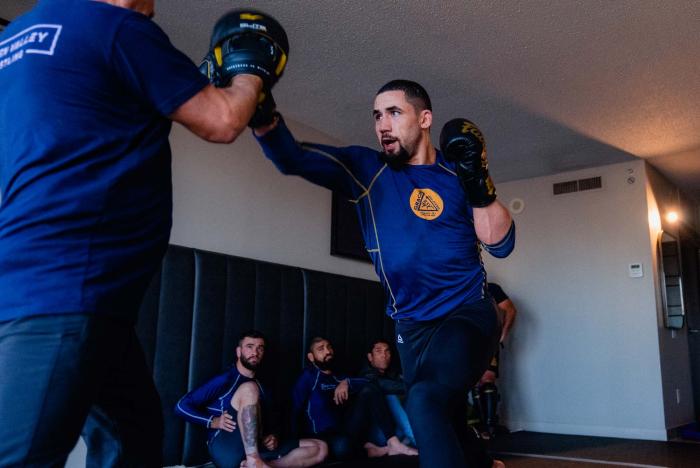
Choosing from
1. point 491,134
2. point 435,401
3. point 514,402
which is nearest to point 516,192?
point 491,134

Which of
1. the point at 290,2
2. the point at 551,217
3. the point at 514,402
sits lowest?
the point at 514,402

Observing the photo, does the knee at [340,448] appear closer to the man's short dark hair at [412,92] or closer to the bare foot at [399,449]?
the bare foot at [399,449]

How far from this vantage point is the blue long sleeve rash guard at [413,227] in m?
1.99

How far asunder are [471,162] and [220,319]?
2.45m

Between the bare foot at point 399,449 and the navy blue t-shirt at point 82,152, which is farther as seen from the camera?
the bare foot at point 399,449

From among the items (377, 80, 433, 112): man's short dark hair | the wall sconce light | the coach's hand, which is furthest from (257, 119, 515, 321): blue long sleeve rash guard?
the wall sconce light

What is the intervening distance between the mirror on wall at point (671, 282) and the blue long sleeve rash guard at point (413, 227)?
4.79 metres

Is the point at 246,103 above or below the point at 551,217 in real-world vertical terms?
below

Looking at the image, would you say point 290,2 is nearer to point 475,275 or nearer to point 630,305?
point 475,275

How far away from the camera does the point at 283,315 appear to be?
171 inches

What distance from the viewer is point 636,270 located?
19.4 ft

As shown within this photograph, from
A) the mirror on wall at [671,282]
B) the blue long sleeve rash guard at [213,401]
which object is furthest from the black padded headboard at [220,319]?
the mirror on wall at [671,282]

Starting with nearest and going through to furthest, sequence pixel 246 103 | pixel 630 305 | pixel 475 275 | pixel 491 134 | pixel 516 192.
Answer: pixel 246 103 → pixel 475 275 → pixel 491 134 → pixel 630 305 → pixel 516 192

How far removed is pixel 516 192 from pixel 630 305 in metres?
1.76
